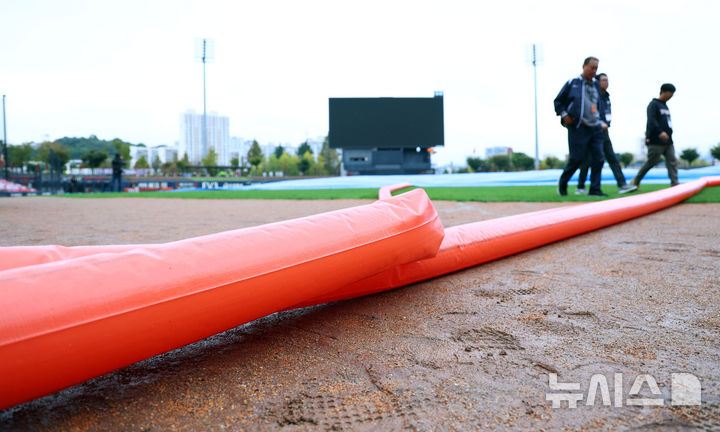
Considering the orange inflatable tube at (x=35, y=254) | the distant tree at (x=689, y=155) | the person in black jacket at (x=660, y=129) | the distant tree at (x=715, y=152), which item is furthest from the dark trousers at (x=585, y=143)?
the distant tree at (x=689, y=155)

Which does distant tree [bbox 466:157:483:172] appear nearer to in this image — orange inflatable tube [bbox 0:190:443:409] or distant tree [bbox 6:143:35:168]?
orange inflatable tube [bbox 0:190:443:409]

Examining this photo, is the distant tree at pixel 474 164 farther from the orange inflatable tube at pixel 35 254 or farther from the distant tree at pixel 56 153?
the distant tree at pixel 56 153

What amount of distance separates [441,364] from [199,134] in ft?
403

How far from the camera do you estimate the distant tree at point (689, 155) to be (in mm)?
27375

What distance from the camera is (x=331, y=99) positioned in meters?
29.4

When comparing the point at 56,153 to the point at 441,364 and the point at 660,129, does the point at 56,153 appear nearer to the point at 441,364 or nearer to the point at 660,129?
the point at 660,129

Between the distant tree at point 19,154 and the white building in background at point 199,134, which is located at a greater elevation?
the white building in background at point 199,134

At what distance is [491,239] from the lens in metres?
2.33

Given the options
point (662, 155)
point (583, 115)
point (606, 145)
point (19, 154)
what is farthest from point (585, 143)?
point (19, 154)

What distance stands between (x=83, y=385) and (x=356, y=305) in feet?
2.95

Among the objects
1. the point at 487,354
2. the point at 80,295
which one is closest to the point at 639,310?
the point at 487,354

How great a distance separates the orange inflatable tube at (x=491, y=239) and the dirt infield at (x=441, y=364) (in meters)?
0.07

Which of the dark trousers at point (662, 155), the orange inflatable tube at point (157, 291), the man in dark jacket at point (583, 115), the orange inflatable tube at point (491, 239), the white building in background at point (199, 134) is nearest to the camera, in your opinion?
the orange inflatable tube at point (157, 291)

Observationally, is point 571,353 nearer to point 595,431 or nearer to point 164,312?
A: point 595,431
